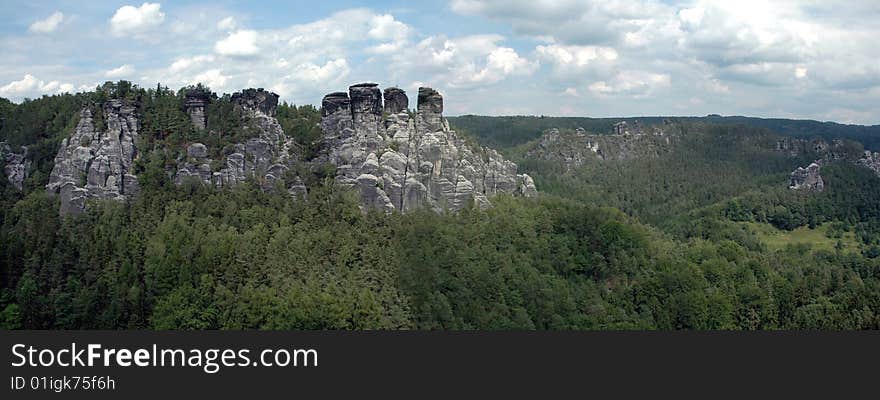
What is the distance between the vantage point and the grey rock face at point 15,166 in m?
63.0

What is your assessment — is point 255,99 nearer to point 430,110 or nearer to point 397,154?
point 397,154

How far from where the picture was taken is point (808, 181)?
15262 centimetres

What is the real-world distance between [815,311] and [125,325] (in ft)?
174

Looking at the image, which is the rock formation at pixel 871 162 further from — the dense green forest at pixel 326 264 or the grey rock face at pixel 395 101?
the grey rock face at pixel 395 101

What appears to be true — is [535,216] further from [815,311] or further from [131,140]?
[131,140]

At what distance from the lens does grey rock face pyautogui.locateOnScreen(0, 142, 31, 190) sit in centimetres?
6297

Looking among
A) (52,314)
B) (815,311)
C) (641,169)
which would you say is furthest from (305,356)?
(641,169)

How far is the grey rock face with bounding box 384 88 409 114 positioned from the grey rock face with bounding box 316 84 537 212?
0.13 ft

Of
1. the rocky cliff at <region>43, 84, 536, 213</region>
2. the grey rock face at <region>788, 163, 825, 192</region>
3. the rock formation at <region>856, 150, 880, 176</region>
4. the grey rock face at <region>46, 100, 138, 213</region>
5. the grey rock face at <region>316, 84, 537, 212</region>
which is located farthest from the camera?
the rock formation at <region>856, 150, 880, 176</region>

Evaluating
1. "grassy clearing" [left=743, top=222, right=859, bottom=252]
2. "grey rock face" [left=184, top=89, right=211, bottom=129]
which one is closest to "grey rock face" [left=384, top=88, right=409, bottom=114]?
"grey rock face" [left=184, top=89, right=211, bottom=129]

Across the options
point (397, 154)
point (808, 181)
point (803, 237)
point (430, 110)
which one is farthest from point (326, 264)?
point (808, 181)

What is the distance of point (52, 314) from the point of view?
4616 cm

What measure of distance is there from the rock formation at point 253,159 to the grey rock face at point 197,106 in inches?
145

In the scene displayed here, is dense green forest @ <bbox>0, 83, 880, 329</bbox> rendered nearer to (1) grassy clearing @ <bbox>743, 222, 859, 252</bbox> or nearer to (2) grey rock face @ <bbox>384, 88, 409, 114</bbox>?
(2) grey rock face @ <bbox>384, 88, 409, 114</bbox>
